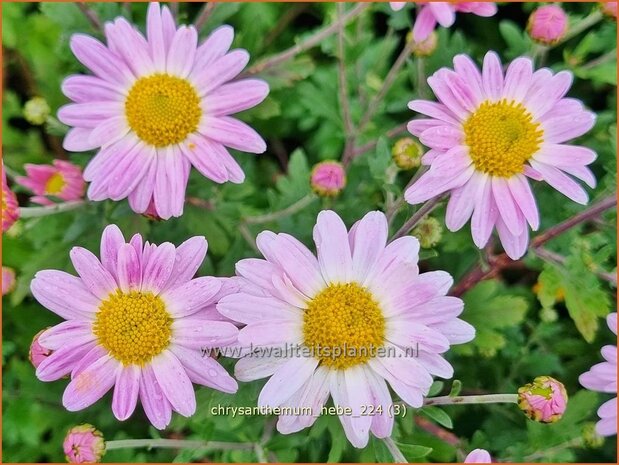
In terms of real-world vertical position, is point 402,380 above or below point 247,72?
below

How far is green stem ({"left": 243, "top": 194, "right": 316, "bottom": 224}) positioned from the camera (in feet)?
7.93

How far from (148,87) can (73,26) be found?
0.69m

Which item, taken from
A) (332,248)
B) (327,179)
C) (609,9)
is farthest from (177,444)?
(609,9)

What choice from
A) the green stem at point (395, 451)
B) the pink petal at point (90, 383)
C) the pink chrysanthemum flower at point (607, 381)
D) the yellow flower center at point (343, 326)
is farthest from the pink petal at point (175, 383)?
the pink chrysanthemum flower at point (607, 381)

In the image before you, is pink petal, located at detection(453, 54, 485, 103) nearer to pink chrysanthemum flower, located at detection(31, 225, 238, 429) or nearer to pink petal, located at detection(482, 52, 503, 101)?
pink petal, located at detection(482, 52, 503, 101)

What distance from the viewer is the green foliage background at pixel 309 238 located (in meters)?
2.30

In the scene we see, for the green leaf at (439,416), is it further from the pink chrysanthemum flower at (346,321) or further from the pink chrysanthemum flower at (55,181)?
the pink chrysanthemum flower at (55,181)

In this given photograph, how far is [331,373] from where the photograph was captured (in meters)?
1.82

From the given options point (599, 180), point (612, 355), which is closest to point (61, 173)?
point (612, 355)

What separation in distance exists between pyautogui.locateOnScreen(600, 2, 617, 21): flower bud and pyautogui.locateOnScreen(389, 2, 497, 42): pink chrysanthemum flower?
48 centimetres

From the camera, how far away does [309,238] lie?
8.23ft

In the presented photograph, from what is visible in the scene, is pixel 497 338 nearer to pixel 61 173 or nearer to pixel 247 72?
pixel 247 72

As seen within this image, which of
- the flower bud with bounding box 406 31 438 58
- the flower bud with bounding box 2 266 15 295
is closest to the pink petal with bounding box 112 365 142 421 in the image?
the flower bud with bounding box 2 266 15 295

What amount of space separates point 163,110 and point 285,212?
24.3 inches
